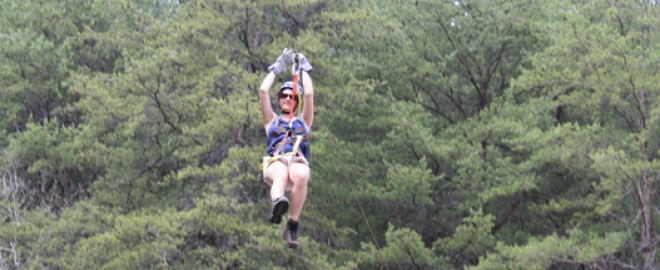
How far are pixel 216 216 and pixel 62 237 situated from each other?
3.45 metres

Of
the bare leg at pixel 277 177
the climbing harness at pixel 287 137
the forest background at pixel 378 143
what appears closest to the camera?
the bare leg at pixel 277 177

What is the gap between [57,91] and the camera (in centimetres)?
2002

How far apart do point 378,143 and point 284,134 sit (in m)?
10.9

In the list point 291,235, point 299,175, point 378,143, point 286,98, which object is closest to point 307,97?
point 286,98

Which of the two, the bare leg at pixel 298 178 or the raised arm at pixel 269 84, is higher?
the raised arm at pixel 269 84

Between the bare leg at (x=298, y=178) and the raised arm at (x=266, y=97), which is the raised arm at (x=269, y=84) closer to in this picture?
the raised arm at (x=266, y=97)

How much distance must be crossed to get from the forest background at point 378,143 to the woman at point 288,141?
6.76m

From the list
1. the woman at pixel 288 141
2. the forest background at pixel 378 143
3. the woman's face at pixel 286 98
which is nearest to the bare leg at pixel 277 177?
the woman at pixel 288 141

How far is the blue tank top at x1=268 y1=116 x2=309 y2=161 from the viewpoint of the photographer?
7.22m

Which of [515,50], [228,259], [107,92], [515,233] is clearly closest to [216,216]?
[228,259]

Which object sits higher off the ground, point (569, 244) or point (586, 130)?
point (586, 130)

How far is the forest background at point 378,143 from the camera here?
14.5 m

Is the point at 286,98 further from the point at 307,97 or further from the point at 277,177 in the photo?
the point at 277,177

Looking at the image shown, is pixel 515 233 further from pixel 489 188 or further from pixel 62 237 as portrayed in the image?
pixel 62 237
